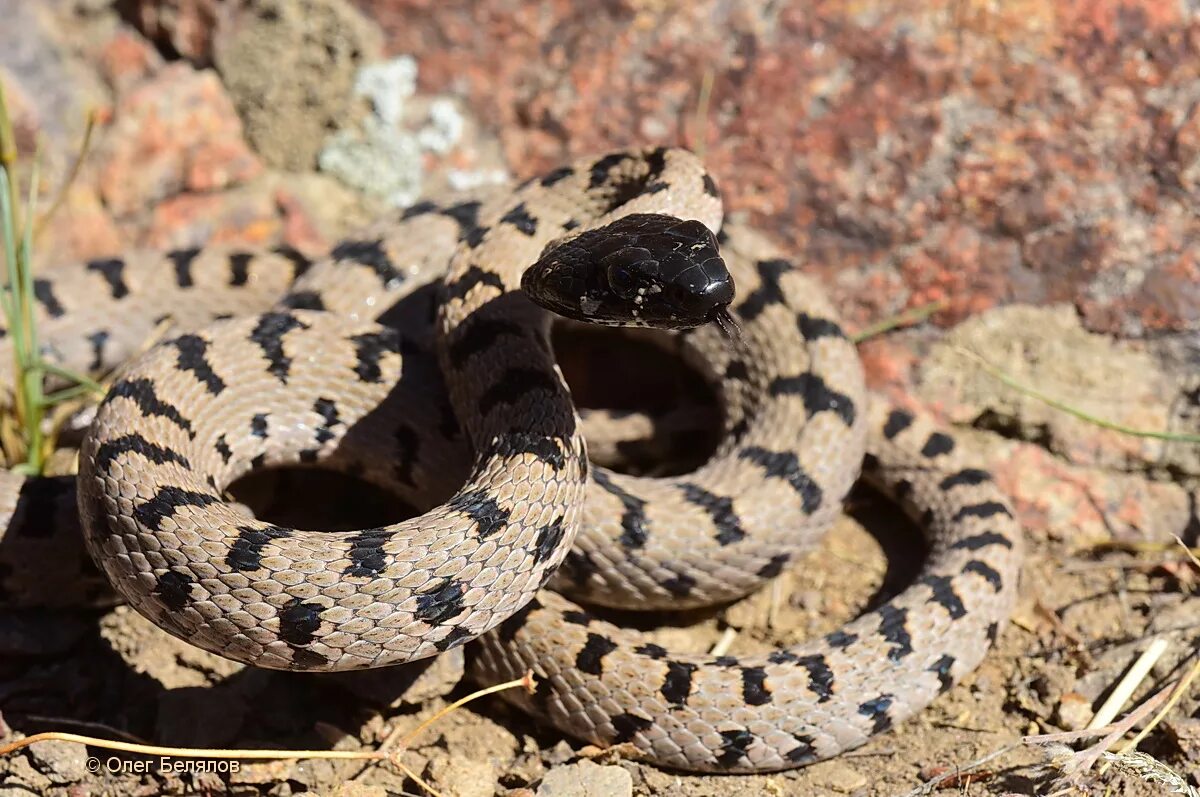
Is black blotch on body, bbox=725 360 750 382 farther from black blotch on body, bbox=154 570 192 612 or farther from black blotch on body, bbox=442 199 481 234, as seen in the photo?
black blotch on body, bbox=154 570 192 612

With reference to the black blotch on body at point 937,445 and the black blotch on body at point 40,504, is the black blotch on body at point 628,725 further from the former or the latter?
the black blotch on body at point 40,504

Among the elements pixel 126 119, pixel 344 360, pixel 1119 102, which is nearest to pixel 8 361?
pixel 126 119

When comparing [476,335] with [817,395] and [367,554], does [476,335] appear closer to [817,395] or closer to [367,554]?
[367,554]

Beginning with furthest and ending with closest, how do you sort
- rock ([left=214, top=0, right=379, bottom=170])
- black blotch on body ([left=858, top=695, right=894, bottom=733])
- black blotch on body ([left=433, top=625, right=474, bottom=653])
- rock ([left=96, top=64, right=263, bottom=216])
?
rock ([left=96, top=64, right=263, bottom=216]) → rock ([left=214, top=0, right=379, bottom=170]) → black blotch on body ([left=858, top=695, right=894, bottom=733]) → black blotch on body ([left=433, top=625, right=474, bottom=653])

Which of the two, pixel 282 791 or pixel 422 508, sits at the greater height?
pixel 422 508

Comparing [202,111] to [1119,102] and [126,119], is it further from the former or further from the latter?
[1119,102]

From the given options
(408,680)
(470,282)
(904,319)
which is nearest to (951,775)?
(408,680)

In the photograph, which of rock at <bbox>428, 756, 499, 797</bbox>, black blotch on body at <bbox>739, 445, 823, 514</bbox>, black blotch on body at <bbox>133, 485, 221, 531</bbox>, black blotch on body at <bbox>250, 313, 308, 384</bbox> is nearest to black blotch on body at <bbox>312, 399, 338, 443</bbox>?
black blotch on body at <bbox>250, 313, 308, 384</bbox>
